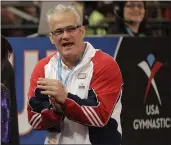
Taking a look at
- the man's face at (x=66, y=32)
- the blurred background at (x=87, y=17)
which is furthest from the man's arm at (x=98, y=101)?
the blurred background at (x=87, y=17)

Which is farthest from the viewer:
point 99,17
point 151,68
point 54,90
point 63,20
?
point 99,17

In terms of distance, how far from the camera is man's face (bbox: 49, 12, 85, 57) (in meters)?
2.02

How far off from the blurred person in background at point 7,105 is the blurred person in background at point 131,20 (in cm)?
155

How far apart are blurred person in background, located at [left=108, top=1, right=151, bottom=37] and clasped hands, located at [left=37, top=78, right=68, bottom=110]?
242 centimetres

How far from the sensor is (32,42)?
4.18 m

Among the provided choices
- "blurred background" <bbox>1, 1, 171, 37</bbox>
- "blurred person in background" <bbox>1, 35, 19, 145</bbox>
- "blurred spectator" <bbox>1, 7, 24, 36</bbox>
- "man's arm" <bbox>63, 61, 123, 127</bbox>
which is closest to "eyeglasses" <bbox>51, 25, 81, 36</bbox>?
"man's arm" <bbox>63, 61, 123, 127</bbox>

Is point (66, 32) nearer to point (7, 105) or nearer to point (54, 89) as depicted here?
point (54, 89)

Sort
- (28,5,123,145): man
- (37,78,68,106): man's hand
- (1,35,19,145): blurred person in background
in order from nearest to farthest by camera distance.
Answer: (37,78,68,106): man's hand, (28,5,123,145): man, (1,35,19,145): blurred person in background

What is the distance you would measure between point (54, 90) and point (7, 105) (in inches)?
20.6

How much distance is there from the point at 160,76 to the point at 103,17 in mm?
898

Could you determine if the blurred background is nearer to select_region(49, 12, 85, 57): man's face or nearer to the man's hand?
select_region(49, 12, 85, 57): man's face

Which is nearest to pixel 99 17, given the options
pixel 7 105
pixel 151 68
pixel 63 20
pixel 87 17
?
pixel 87 17

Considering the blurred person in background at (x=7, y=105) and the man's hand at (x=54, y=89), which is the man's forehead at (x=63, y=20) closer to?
the man's hand at (x=54, y=89)

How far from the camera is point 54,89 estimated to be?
1.89 meters
